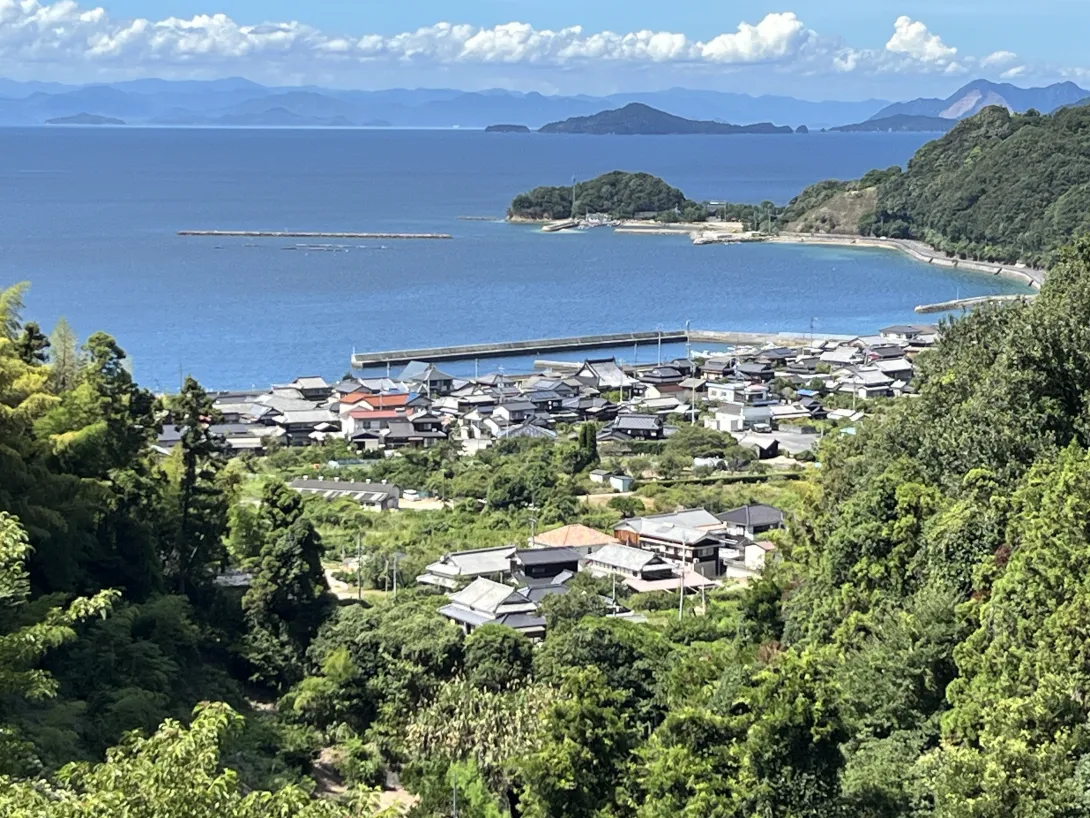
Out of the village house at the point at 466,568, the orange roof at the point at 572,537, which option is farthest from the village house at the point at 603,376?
the village house at the point at 466,568

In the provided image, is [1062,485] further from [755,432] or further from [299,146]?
[299,146]

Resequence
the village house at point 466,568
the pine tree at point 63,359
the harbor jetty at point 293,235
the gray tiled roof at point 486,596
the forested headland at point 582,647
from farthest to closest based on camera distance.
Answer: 1. the harbor jetty at point 293,235
2. the village house at point 466,568
3. the pine tree at point 63,359
4. the gray tiled roof at point 486,596
5. the forested headland at point 582,647

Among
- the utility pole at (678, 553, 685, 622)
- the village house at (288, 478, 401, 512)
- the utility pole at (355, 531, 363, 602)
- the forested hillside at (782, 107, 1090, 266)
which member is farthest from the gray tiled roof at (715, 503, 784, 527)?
the forested hillside at (782, 107, 1090, 266)

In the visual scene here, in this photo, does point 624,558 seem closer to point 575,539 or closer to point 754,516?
point 575,539

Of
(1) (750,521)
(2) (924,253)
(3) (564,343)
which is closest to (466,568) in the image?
(1) (750,521)

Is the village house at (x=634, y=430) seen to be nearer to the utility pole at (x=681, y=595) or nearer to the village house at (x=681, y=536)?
the village house at (x=681, y=536)

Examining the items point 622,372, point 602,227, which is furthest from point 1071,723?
point 602,227
